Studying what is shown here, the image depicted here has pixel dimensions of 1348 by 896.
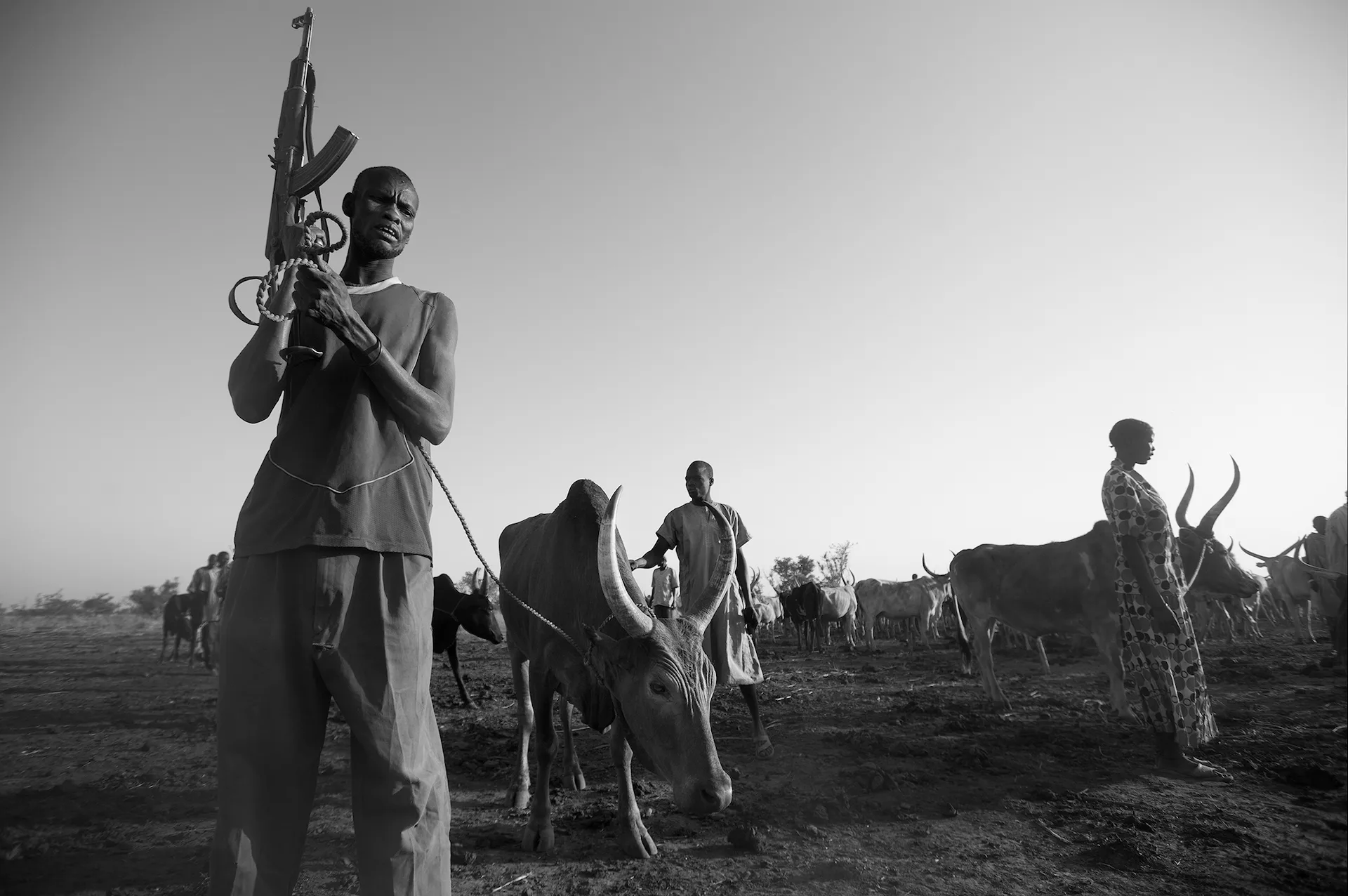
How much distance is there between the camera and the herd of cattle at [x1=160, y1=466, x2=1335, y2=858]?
3.13 metres

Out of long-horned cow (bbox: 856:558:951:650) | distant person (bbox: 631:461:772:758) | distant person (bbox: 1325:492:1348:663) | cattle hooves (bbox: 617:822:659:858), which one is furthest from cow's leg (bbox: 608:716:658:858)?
long-horned cow (bbox: 856:558:951:650)

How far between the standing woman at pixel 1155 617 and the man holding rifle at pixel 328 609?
5.95 m

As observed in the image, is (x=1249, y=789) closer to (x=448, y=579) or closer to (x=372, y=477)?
(x=372, y=477)

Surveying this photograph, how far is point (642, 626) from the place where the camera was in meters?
3.23

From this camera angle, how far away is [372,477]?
1861mm

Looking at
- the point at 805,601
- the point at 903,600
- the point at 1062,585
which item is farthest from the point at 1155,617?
the point at 903,600

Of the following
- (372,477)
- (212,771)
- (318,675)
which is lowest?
(212,771)

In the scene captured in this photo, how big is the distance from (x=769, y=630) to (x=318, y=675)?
35.9 meters

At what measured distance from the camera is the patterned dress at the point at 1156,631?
5152 mm

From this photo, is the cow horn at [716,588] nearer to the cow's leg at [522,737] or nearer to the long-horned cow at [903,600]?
the cow's leg at [522,737]

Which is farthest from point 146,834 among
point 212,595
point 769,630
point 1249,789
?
point 769,630

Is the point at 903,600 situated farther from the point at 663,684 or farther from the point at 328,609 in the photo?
the point at 328,609

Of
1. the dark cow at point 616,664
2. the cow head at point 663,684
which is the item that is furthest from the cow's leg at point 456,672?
the cow head at point 663,684

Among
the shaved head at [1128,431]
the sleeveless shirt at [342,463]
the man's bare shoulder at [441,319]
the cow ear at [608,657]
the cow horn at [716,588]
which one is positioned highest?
the shaved head at [1128,431]
